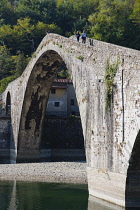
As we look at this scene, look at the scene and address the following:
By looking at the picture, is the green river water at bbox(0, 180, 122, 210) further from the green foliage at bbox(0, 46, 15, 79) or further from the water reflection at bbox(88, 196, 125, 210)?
the green foliage at bbox(0, 46, 15, 79)

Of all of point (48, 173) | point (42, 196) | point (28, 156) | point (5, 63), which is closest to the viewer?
point (42, 196)

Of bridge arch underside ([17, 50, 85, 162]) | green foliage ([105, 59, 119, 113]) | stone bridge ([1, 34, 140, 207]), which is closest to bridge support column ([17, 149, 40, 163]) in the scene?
bridge arch underside ([17, 50, 85, 162])

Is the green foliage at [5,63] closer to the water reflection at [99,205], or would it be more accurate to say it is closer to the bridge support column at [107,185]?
the bridge support column at [107,185]

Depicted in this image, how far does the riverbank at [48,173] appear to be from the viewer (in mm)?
20844

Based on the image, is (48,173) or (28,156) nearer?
(48,173)

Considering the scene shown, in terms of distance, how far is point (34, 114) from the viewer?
3014 cm

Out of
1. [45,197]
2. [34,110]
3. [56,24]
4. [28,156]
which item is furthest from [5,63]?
[45,197]

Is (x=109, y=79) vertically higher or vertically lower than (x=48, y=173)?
higher

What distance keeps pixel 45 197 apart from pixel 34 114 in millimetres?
14006

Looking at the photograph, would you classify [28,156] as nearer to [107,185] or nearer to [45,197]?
[45,197]

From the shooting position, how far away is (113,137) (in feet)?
44.0

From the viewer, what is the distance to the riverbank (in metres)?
20.8

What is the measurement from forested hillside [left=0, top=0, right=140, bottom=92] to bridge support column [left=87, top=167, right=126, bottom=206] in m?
30.8

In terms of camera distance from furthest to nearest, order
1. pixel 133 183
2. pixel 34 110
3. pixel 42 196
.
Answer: pixel 34 110
pixel 42 196
pixel 133 183
